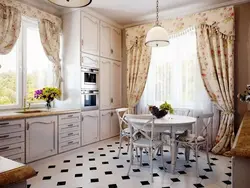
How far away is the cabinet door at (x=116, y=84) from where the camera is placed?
16.3ft

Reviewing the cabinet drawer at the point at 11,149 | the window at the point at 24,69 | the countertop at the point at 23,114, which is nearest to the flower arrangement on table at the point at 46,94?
the window at the point at 24,69

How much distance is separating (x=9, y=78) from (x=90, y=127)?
71.6 inches

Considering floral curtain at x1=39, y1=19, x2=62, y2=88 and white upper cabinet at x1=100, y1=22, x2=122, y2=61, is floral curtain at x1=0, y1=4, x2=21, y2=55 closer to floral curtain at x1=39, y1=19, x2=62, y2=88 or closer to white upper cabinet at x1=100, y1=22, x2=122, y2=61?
floral curtain at x1=39, y1=19, x2=62, y2=88

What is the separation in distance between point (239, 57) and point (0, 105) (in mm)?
4409

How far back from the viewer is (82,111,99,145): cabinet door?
409 cm

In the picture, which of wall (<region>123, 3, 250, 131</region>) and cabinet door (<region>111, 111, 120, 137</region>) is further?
cabinet door (<region>111, 111, 120, 137</region>)

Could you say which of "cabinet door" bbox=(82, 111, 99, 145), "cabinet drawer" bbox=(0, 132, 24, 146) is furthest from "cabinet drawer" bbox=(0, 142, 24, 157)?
"cabinet door" bbox=(82, 111, 99, 145)

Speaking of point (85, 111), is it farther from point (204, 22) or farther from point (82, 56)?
point (204, 22)

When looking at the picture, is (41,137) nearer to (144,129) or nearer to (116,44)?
(144,129)

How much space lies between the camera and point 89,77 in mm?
4262

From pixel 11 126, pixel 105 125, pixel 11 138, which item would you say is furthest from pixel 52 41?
pixel 105 125

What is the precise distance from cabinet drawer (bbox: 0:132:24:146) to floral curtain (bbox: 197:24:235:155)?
11.2ft

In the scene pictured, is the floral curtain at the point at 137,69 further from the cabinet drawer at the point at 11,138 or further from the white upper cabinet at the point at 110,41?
the cabinet drawer at the point at 11,138

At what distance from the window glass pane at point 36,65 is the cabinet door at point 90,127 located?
3.47 feet
